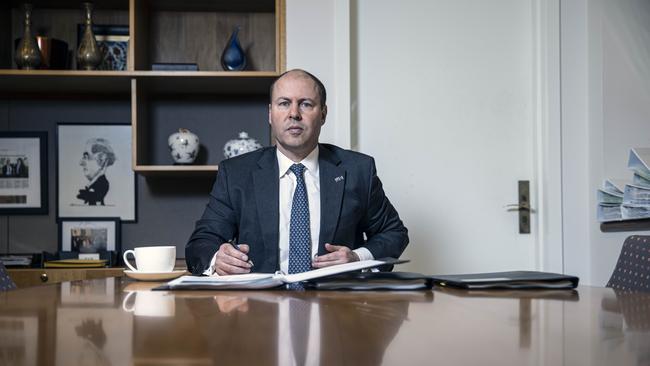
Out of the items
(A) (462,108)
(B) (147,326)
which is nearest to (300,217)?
(A) (462,108)

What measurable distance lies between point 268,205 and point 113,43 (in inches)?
55.7

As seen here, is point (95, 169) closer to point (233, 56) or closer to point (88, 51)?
point (88, 51)

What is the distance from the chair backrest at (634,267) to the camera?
190 cm

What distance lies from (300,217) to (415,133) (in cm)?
116

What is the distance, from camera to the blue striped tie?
8.82 ft

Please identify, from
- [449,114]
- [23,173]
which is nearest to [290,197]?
[449,114]

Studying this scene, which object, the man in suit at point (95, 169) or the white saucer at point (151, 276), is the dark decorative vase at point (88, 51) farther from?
the white saucer at point (151, 276)

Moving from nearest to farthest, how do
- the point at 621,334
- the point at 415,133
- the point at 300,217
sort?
the point at 621,334 < the point at 300,217 < the point at 415,133

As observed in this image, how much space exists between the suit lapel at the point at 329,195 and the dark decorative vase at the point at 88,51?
1223 mm

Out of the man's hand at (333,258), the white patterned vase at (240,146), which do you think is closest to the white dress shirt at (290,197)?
the man's hand at (333,258)

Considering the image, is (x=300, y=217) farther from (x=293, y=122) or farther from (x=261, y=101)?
(x=261, y=101)

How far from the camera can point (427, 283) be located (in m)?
1.71

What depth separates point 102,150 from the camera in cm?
376

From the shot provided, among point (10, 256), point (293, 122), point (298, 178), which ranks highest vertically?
point (293, 122)
